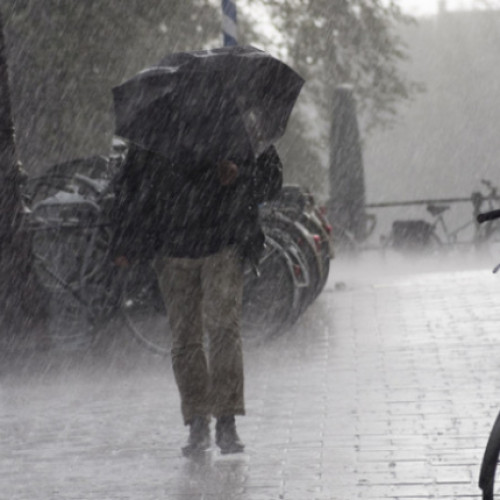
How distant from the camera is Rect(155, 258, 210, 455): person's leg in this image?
7340mm

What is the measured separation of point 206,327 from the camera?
733 cm

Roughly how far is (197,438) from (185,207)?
112 cm

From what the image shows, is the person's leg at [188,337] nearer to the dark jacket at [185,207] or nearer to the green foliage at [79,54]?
the dark jacket at [185,207]

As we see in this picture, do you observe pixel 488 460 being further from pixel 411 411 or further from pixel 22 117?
pixel 22 117

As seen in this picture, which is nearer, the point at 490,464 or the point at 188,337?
the point at 490,464

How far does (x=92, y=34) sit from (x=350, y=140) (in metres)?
5.74

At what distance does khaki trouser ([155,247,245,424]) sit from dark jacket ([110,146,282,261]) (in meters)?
0.09

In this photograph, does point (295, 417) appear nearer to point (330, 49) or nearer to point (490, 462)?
point (490, 462)

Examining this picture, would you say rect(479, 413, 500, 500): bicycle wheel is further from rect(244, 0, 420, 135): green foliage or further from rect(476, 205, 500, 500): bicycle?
rect(244, 0, 420, 135): green foliage

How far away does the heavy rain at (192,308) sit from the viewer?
22.9ft

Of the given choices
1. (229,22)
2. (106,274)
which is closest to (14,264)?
(106,274)

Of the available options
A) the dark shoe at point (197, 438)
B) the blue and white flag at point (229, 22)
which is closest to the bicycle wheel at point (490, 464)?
the dark shoe at point (197, 438)

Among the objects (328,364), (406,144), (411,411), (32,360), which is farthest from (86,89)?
(406,144)

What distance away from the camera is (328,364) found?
32.8 ft
